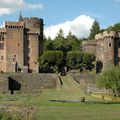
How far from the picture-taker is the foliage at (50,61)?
90125 millimetres

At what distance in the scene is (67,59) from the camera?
93.2 meters

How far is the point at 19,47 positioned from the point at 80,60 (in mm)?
11682

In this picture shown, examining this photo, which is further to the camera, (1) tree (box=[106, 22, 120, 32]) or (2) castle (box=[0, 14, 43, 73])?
(1) tree (box=[106, 22, 120, 32])

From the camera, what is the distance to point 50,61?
91.6 m

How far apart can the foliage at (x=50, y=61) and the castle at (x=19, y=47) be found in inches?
53.9

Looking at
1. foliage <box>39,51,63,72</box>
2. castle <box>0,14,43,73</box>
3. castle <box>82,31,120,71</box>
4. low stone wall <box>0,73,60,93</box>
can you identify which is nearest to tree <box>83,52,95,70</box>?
castle <box>82,31,120,71</box>

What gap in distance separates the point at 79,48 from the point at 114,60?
22294 mm

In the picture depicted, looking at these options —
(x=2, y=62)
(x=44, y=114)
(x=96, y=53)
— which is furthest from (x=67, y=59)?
(x=44, y=114)

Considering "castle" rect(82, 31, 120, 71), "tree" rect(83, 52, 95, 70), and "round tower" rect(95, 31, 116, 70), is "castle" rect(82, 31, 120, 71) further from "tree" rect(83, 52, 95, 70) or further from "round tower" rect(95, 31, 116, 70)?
"tree" rect(83, 52, 95, 70)

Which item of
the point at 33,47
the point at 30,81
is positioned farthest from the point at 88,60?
the point at 30,81

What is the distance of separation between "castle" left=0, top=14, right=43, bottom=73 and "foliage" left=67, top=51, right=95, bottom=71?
19.2ft

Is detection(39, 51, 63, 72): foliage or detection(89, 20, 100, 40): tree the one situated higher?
detection(89, 20, 100, 40): tree

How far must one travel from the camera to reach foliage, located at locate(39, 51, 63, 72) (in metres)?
90.1

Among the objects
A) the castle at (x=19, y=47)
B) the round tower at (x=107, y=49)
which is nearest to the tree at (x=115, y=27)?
the round tower at (x=107, y=49)
